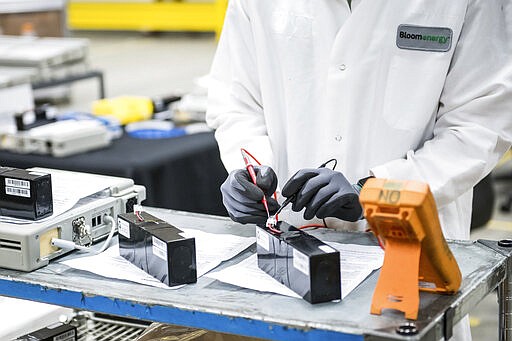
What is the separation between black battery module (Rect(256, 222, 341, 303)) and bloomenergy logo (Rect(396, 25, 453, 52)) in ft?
1.61

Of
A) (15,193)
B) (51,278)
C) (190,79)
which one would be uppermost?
(15,193)

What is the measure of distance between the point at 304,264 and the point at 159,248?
24cm

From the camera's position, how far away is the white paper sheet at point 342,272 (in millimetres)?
1275

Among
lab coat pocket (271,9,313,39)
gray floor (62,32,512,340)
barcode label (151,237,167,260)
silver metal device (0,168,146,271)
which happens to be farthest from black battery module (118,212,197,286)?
gray floor (62,32,512,340)

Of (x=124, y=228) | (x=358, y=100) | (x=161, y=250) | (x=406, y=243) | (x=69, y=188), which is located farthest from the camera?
(x=358, y=100)

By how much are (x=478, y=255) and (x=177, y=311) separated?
518mm

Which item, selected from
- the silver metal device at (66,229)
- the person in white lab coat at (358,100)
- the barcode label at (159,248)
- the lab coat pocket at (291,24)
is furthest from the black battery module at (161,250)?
the lab coat pocket at (291,24)

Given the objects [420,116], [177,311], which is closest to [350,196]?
[420,116]

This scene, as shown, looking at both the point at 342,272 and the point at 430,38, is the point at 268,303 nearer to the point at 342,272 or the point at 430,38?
the point at 342,272

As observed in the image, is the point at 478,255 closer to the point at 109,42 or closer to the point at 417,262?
the point at 417,262

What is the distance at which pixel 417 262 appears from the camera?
3.74 ft

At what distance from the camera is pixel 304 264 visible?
47.6 inches

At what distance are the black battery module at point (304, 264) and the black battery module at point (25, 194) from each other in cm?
39

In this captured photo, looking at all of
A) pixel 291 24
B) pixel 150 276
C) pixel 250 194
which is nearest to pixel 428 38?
pixel 291 24
